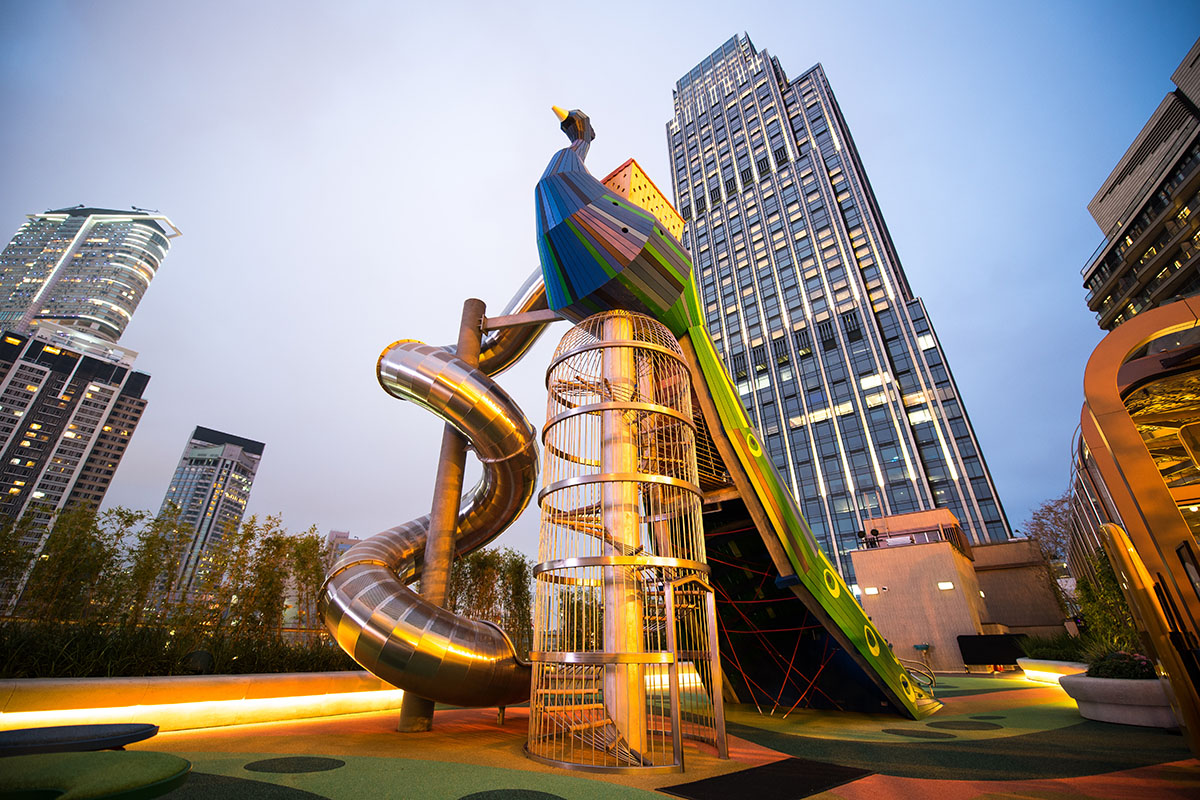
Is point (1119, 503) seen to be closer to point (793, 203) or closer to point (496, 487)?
point (496, 487)

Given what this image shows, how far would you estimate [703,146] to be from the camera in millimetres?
72375

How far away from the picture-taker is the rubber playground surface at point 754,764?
372cm

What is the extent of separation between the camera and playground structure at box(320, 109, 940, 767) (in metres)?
5.86

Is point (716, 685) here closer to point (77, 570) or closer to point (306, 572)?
point (306, 572)

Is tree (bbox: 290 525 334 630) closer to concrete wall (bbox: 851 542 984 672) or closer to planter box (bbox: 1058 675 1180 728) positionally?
planter box (bbox: 1058 675 1180 728)

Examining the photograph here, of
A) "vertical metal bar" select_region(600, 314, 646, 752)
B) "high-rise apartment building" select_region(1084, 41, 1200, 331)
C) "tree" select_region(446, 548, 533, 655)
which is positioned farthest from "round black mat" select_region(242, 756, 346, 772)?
"high-rise apartment building" select_region(1084, 41, 1200, 331)

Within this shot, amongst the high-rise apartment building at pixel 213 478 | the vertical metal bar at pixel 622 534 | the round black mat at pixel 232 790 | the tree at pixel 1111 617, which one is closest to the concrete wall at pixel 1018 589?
the tree at pixel 1111 617

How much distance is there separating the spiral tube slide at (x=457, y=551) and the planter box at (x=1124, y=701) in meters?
7.81

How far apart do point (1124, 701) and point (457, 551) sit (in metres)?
9.94

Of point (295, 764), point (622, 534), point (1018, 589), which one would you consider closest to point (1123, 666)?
point (622, 534)

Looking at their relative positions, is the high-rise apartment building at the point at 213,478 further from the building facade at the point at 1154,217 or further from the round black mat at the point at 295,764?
the building facade at the point at 1154,217

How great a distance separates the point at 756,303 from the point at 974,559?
38623mm

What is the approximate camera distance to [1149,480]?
321cm

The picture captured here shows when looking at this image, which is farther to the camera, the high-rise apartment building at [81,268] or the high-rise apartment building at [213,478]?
the high-rise apartment building at [81,268]
